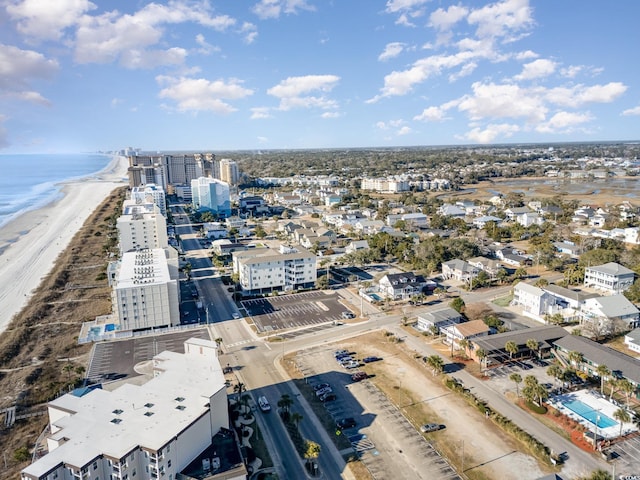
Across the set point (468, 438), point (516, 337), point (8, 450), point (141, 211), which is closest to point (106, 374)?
point (8, 450)

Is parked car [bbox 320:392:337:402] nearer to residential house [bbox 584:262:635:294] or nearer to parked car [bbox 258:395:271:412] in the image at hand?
parked car [bbox 258:395:271:412]

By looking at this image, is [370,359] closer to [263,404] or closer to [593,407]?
[263,404]

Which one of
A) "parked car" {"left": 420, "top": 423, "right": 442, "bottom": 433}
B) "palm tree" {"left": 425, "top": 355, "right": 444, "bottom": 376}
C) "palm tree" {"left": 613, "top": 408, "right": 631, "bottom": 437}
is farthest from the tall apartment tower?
"palm tree" {"left": 613, "top": 408, "right": 631, "bottom": 437}

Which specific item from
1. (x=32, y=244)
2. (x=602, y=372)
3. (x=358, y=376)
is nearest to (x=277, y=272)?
(x=358, y=376)

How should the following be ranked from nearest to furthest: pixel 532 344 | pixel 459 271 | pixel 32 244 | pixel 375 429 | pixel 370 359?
1. pixel 375 429
2. pixel 532 344
3. pixel 370 359
4. pixel 459 271
5. pixel 32 244

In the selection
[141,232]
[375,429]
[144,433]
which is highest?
[141,232]

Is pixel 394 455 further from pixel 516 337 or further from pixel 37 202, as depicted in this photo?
pixel 37 202
